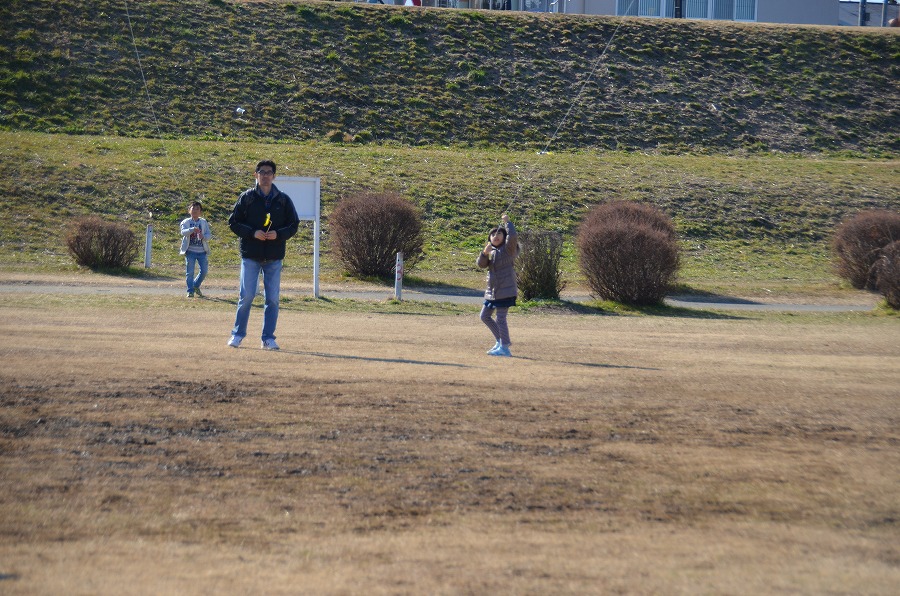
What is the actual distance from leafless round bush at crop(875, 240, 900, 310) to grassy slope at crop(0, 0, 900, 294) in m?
8.97

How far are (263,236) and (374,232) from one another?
14881mm

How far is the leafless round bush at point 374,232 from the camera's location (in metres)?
26.2

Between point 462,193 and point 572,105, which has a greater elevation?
point 572,105

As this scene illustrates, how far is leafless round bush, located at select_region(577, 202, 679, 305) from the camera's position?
22.7 meters

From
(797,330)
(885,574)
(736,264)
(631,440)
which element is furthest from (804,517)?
(736,264)

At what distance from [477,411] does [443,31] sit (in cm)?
4791

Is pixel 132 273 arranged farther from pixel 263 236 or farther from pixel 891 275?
pixel 891 275

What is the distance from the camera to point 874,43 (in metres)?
58.1

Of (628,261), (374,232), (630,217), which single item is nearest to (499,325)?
(628,261)

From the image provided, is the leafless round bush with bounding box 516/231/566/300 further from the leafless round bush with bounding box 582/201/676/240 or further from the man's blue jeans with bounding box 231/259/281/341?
the man's blue jeans with bounding box 231/259/281/341

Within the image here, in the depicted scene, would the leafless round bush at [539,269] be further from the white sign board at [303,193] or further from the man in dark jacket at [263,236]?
the man in dark jacket at [263,236]

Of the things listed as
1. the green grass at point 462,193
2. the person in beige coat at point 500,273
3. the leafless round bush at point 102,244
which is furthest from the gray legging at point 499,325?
the leafless round bush at point 102,244

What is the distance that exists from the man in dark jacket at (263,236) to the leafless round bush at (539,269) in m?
11.4

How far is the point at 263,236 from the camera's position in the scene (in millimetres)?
11438
